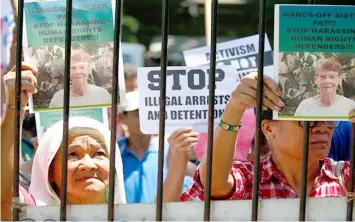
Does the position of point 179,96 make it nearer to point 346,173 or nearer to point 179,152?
point 179,152

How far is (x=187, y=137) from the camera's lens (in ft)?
13.2

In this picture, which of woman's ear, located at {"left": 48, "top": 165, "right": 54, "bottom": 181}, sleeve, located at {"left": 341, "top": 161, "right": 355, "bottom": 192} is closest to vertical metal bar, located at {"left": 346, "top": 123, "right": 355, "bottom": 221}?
sleeve, located at {"left": 341, "top": 161, "right": 355, "bottom": 192}

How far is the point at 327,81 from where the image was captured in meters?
3.10

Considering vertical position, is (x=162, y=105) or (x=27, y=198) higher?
(x=162, y=105)

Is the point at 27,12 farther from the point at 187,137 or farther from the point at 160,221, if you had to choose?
the point at 187,137

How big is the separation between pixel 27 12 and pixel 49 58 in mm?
162

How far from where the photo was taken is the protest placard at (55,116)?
3541 mm

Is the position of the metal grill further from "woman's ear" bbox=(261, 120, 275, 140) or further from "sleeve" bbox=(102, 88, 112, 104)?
"woman's ear" bbox=(261, 120, 275, 140)

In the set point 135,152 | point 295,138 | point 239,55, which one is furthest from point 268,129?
point 135,152

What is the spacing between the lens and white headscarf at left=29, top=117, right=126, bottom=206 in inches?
140

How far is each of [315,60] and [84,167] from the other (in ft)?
3.37

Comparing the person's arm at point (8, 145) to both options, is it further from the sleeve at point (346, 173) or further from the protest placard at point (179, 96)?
the sleeve at point (346, 173)

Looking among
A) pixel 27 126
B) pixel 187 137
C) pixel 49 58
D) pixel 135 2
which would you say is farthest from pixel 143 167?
pixel 135 2

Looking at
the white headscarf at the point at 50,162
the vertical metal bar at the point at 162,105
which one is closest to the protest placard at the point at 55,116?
the white headscarf at the point at 50,162
